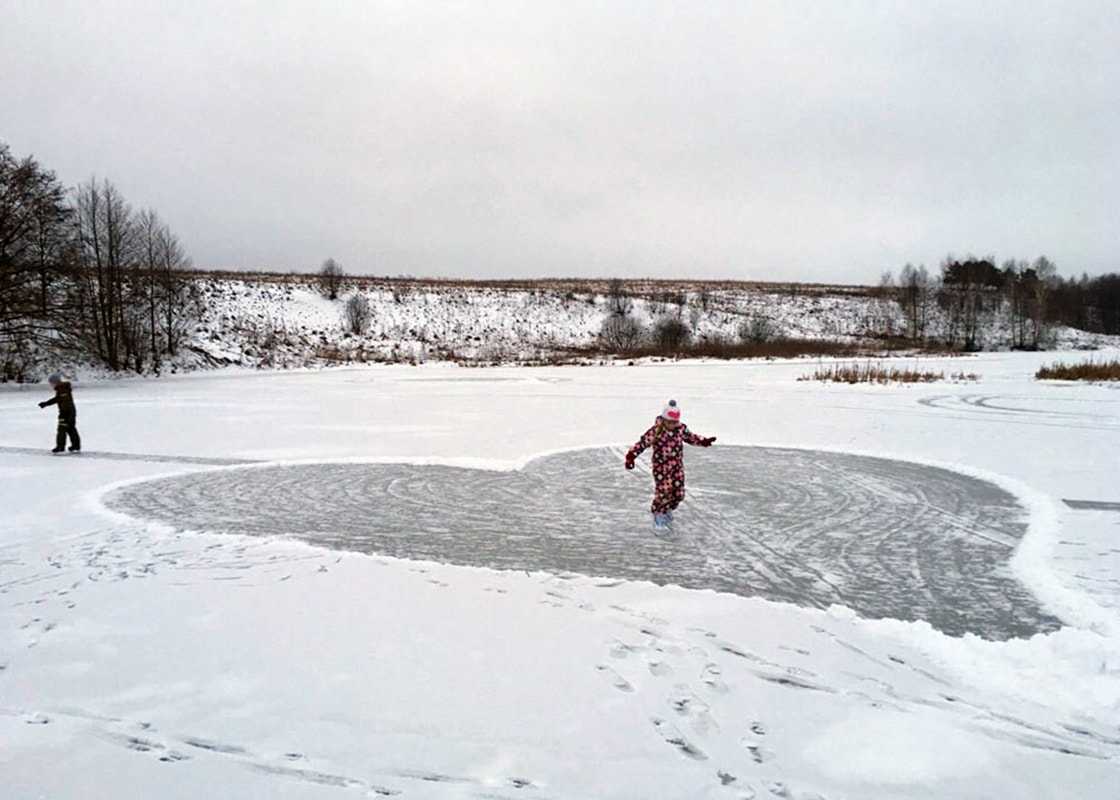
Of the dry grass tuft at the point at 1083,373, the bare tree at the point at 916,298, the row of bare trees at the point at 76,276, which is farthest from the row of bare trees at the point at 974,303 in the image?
the row of bare trees at the point at 76,276

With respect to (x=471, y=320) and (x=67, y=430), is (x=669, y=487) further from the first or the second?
(x=471, y=320)

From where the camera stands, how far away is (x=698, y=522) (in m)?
7.17

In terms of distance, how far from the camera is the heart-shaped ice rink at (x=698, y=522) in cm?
529

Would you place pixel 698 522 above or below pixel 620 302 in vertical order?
below

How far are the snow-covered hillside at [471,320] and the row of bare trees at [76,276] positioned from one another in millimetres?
3813

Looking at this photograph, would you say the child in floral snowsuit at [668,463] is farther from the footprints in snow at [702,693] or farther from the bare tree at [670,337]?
the bare tree at [670,337]

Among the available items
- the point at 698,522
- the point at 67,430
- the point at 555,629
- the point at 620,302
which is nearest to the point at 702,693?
the point at 555,629

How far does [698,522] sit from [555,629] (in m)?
3.09

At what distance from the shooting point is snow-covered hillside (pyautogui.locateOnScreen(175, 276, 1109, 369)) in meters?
44.9

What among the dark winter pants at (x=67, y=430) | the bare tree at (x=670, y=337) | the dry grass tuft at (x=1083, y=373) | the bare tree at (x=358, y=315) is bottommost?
the dark winter pants at (x=67, y=430)

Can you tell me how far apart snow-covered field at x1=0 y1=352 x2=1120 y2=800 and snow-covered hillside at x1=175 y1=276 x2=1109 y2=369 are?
33.8m

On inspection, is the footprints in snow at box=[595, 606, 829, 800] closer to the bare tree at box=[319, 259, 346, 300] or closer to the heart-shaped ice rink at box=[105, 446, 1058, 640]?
the heart-shaped ice rink at box=[105, 446, 1058, 640]

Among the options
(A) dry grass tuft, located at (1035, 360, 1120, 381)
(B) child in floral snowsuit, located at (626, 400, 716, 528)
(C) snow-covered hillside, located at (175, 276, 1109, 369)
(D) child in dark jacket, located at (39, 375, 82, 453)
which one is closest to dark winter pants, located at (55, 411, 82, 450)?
(D) child in dark jacket, located at (39, 375, 82, 453)

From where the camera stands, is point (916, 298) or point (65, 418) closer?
point (65, 418)
